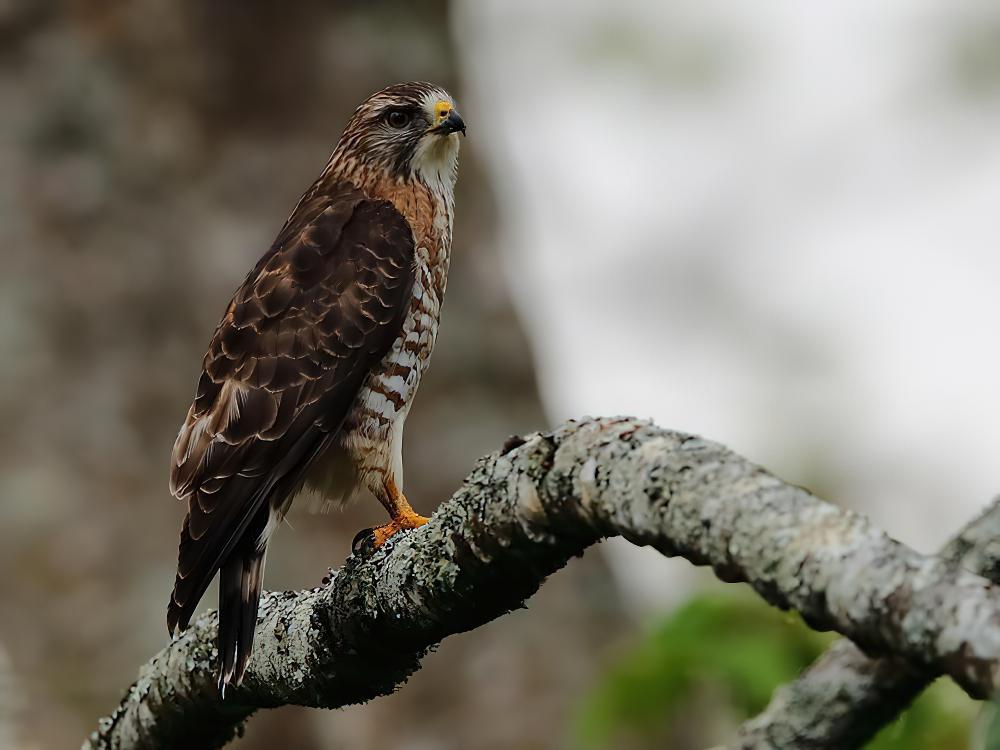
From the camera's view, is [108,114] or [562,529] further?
[108,114]

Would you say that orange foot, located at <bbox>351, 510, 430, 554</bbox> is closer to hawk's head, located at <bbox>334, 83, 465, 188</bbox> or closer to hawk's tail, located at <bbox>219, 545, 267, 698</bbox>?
hawk's tail, located at <bbox>219, 545, 267, 698</bbox>

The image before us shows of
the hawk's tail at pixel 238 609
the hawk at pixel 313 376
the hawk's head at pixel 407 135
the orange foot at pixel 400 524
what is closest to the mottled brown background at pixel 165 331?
the hawk's head at pixel 407 135

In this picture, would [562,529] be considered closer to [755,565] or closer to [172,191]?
[755,565]

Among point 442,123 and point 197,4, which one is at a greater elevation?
point 197,4

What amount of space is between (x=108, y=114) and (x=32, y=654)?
9.41ft

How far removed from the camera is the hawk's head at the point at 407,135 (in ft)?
17.2

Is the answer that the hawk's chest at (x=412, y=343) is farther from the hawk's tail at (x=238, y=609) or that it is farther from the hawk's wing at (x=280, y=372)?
the hawk's tail at (x=238, y=609)

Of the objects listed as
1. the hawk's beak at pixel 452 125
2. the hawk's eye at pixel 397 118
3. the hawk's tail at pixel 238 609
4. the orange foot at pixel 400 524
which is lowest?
the hawk's tail at pixel 238 609

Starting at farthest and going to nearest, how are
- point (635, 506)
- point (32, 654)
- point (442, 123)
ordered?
point (32, 654) → point (442, 123) → point (635, 506)

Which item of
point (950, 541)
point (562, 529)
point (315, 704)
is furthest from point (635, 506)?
point (315, 704)

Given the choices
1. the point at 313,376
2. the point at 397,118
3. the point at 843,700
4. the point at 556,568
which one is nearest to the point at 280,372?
the point at 313,376

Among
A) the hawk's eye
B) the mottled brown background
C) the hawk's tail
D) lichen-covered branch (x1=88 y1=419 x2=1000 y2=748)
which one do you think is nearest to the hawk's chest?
the hawk's eye

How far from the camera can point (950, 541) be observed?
5.78 feet

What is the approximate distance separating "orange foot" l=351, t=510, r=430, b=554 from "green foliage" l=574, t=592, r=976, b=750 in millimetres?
736
